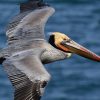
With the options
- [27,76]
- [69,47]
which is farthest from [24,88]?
[69,47]

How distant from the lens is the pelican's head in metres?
13.3

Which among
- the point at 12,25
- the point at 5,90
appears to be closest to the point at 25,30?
the point at 12,25

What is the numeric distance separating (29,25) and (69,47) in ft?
2.64

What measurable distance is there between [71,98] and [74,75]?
891mm

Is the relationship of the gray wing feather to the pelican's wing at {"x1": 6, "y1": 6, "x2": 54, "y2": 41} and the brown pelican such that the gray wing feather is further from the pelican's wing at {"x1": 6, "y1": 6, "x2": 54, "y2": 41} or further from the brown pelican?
the pelican's wing at {"x1": 6, "y1": 6, "x2": 54, "y2": 41}

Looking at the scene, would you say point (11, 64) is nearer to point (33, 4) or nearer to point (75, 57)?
point (33, 4)

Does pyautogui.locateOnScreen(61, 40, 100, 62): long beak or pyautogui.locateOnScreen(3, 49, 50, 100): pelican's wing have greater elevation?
pyautogui.locateOnScreen(3, 49, 50, 100): pelican's wing

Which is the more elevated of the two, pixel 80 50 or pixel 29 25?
pixel 29 25

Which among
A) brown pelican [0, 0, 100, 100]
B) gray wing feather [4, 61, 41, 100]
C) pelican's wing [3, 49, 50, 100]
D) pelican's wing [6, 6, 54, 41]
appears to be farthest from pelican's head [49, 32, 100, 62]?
gray wing feather [4, 61, 41, 100]

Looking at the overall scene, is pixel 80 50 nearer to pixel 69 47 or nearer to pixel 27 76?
pixel 69 47

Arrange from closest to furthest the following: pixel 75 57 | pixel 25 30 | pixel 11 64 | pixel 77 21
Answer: pixel 11 64
pixel 25 30
pixel 75 57
pixel 77 21

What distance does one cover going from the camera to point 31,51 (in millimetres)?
12320

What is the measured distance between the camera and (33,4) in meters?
14.1

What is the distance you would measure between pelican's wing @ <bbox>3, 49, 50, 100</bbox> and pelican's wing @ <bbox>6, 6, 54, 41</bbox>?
3.59 ft
